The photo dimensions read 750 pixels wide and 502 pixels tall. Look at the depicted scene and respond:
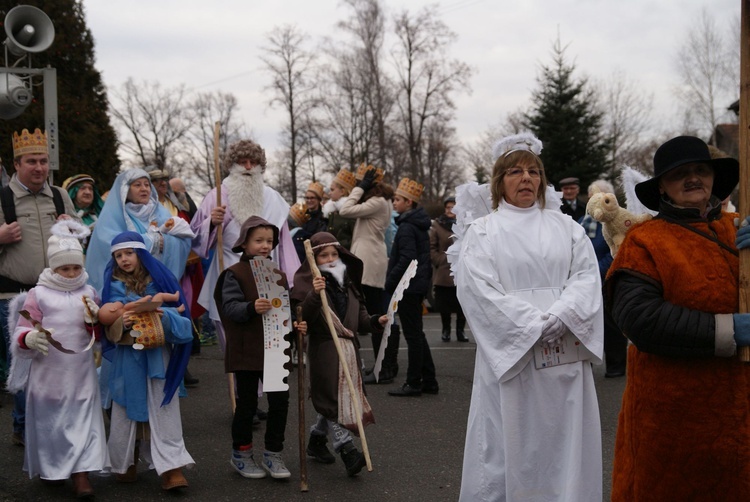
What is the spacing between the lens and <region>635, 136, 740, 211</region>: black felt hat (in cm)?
295

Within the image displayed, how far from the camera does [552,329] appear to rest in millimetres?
3656

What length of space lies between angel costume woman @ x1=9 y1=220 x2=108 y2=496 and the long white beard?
1.98 meters

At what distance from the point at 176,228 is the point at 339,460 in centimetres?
240

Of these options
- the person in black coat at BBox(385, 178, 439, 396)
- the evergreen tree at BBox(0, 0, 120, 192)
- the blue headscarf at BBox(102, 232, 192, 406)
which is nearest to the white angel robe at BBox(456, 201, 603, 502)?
the blue headscarf at BBox(102, 232, 192, 406)

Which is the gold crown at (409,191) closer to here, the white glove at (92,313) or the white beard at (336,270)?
the white beard at (336,270)

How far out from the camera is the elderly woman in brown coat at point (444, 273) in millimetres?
10891

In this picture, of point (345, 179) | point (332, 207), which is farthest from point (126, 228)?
point (332, 207)

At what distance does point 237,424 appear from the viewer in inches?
204

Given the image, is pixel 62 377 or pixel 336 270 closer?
pixel 62 377

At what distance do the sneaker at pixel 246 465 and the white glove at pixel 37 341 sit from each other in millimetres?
1401

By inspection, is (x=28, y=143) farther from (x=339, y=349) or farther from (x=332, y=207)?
(x=332, y=207)

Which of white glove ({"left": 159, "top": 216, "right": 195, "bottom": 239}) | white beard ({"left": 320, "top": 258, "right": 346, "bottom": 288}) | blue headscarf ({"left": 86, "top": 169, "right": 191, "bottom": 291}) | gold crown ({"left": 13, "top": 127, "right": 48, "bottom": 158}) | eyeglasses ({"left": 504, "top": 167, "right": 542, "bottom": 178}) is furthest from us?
white glove ({"left": 159, "top": 216, "right": 195, "bottom": 239})

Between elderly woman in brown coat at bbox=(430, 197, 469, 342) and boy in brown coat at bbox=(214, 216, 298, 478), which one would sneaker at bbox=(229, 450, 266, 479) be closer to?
boy in brown coat at bbox=(214, 216, 298, 478)

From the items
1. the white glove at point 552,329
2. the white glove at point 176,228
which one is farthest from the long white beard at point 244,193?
the white glove at point 552,329
